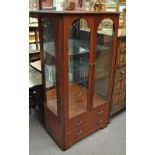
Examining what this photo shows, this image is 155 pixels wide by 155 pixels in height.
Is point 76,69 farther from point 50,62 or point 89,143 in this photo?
point 89,143

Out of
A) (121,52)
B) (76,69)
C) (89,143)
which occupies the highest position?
(121,52)

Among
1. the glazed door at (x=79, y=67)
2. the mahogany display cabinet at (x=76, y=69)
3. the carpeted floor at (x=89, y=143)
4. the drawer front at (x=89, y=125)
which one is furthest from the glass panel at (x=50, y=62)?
the carpeted floor at (x=89, y=143)

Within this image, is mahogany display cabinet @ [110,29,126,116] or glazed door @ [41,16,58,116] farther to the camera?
mahogany display cabinet @ [110,29,126,116]

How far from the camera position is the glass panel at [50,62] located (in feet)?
5.17

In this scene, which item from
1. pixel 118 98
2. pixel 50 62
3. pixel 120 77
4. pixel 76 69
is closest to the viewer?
pixel 50 62

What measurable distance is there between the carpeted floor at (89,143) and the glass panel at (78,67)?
41 centimetres

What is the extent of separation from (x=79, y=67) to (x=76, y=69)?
5cm

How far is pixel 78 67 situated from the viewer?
1.92 meters

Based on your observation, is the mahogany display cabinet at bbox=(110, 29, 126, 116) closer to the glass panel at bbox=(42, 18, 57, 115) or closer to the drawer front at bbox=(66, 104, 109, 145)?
the drawer front at bbox=(66, 104, 109, 145)

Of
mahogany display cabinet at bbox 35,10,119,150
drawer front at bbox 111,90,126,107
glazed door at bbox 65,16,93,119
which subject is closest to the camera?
mahogany display cabinet at bbox 35,10,119,150

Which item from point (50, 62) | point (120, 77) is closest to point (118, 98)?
point (120, 77)

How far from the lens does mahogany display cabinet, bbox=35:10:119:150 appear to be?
58.1 inches

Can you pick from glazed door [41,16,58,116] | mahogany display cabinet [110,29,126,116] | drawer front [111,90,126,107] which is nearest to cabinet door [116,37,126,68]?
mahogany display cabinet [110,29,126,116]
